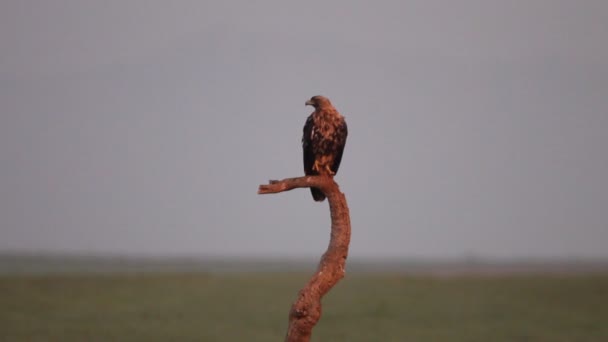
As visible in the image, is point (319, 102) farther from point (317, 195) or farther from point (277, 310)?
point (277, 310)

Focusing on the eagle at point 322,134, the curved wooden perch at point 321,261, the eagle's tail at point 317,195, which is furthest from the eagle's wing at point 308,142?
the curved wooden perch at point 321,261

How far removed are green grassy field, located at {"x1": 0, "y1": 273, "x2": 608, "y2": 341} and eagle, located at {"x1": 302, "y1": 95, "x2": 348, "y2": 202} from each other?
8.21 metres

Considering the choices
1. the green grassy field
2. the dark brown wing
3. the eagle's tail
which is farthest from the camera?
the green grassy field

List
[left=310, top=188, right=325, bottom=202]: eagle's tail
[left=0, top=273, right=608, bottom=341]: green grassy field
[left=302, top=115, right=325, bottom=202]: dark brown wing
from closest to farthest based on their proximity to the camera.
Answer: [left=310, top=188, right=325, bottom=202]: eagle's tail < [left=302, top=115, right=325, bottom=202]: dark brown wing < [left=0, top=273, right=608, bottom=341]: green grassy field

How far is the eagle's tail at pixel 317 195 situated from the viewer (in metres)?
6.48

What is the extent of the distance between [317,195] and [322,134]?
471 millimetres

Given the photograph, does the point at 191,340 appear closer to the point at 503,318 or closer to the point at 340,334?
the point at 340,334

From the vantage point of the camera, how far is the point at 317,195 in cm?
660

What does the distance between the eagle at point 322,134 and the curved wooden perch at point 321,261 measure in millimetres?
515

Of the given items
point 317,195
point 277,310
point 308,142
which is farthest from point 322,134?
point 277,310

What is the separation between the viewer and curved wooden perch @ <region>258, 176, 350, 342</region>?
5.74 m

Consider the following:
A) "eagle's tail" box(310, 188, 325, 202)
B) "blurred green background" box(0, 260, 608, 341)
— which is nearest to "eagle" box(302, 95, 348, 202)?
"eagle's tail" box(310, 188, 325, 202)

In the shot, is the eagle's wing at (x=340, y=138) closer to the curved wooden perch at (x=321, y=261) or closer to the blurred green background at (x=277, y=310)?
the curved wooden perch at (x=321, y=261)

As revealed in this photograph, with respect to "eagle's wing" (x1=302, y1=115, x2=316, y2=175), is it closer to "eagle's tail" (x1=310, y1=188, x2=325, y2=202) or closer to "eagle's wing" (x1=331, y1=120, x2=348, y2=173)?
"eagle's wing" (x1=331, y1=120, x2=348, y2=173)
